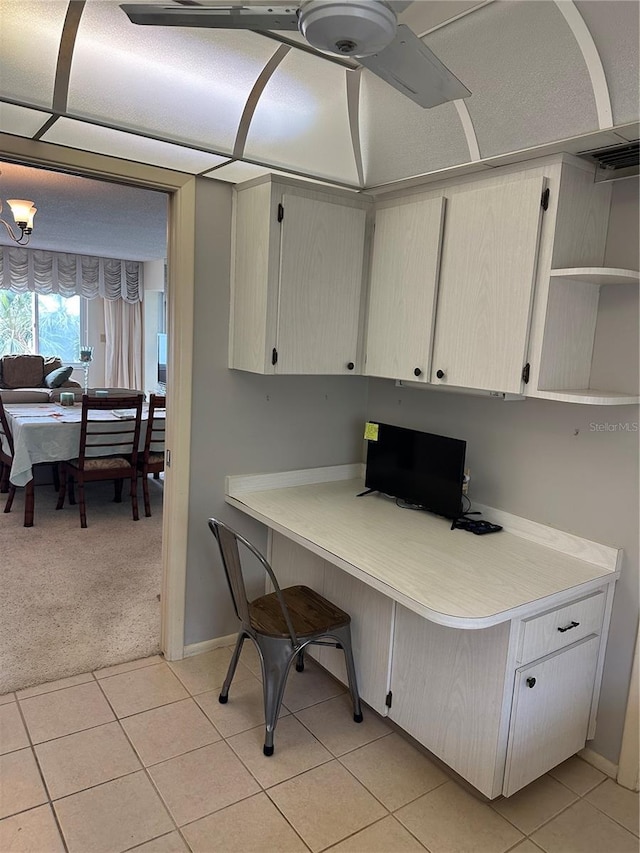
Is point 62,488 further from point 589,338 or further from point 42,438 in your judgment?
point 589,338

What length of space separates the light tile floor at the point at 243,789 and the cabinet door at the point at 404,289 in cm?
147

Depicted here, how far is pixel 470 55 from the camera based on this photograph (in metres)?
1.90

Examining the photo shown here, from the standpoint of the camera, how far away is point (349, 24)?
1065mm

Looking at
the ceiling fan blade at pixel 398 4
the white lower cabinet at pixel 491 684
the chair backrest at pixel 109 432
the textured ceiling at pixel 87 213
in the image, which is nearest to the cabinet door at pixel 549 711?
the white lower cabinet at pixel 491 684

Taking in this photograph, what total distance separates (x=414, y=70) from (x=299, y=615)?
1844 millimetres

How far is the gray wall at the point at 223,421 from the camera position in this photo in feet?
8.44

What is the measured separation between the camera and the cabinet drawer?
184cm

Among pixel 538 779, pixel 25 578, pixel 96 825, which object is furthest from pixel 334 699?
pixel 25 578

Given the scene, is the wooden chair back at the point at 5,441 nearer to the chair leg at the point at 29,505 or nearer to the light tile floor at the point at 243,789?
the chair leg at the point at 29,505

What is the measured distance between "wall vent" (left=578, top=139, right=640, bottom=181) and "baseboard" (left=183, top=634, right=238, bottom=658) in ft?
8.19

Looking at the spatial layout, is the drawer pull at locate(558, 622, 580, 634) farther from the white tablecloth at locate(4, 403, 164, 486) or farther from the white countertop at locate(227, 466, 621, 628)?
the white tablecloth at locate(4, 403, 164, 486)

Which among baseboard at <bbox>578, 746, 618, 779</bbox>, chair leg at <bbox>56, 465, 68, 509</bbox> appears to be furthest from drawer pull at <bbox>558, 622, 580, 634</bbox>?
chair leg at <bbox>56, 465, 68, 509</bbox>

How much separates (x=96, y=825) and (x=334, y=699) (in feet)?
3.37

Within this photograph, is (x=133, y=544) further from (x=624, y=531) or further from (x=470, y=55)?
(x=470, y=55)
